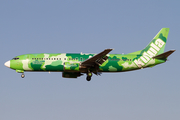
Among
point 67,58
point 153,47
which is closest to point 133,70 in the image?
point 153,47

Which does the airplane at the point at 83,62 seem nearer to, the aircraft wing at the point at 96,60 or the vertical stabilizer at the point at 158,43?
the aircraft wing at the point at 96,60

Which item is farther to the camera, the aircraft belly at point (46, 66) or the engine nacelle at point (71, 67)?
the aircraft belly at point (46, 66)

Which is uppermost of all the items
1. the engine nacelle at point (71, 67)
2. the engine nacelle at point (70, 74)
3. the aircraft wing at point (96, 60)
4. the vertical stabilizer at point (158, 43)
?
the vertical stabilizer at point (158, 43)

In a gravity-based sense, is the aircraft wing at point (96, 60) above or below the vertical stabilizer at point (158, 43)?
below

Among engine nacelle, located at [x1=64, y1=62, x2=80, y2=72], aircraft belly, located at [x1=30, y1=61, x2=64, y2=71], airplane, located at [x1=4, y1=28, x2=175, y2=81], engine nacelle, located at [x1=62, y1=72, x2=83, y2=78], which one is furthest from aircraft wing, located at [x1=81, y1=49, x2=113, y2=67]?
engine nacelle, located at [x1=62, y1=72, x2=83, y2=78]

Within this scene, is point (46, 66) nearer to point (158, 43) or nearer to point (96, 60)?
point (96, 60)

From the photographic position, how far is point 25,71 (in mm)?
59219

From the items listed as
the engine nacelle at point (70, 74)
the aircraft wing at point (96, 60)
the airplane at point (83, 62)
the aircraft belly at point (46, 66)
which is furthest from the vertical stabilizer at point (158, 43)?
the aircraft belly at point (46, 66)

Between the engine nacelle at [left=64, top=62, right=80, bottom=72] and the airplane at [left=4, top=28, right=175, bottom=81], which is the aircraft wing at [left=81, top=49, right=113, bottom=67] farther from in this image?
the engine nacelle at [left=64, top=62, right=80, bottom=72]

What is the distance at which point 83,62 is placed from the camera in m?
57.2

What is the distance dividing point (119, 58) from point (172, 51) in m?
8.59

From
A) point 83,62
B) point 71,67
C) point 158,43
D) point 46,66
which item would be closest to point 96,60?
point 83,62

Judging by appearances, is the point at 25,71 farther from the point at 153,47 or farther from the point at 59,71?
the point at 153,47

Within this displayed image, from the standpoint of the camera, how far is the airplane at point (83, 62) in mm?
57609
